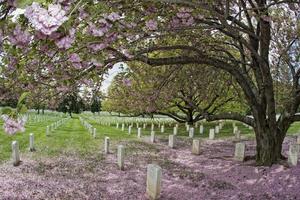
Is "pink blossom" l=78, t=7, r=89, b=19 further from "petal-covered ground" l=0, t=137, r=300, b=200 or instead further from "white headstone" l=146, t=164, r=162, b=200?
"petal-covered ground" l=0, t=137, r=300, b=200

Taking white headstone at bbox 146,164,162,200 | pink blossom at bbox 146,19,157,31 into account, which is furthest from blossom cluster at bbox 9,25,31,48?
white headstone at bbox 146,164,162,200

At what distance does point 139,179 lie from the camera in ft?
44.1

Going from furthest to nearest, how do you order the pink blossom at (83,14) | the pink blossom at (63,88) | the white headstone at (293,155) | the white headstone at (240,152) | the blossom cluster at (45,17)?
the white headstone at (240,152) → the white headstone at (293,155) → the pink blossom at (63,88) → the pink blossom at (83,14) → the blossom cluster at (45,17)

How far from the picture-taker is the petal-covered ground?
11523mm

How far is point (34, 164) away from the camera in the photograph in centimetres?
1623

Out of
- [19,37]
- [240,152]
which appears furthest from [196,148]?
[19,37]

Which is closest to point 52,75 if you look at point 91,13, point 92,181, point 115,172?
point 91,13

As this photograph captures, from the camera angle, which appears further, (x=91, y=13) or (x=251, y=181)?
(x=251, y=181)

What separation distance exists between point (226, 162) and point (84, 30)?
37.9ft

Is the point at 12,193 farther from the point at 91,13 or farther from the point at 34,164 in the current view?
the point at 91,13

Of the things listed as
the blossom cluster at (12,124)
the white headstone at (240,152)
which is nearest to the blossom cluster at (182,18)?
the blossom cluster at (12,124)

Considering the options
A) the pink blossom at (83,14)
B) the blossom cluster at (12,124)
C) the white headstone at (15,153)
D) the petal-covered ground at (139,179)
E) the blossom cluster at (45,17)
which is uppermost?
the pink blossom at (83,14)

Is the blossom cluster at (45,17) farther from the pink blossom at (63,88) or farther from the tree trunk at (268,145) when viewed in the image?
the tree trunk at (268,145)

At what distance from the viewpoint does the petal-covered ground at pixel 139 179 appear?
37.8 feet
